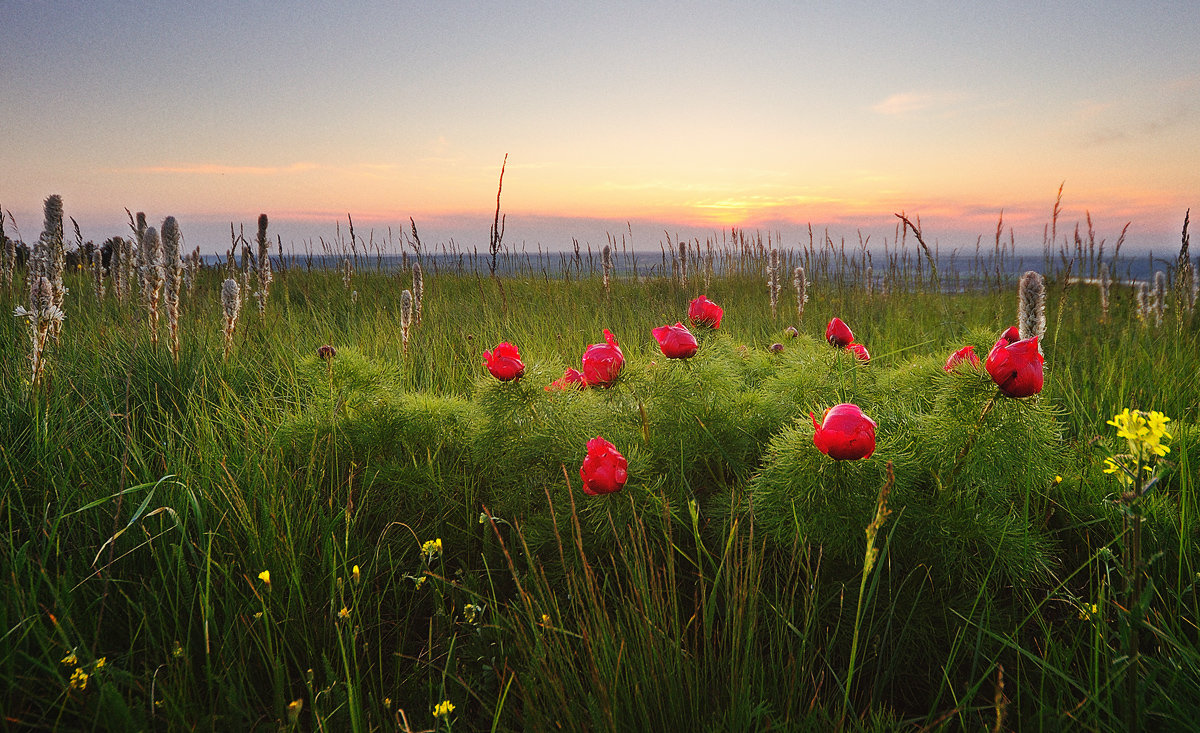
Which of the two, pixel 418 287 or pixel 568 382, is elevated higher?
pixel 418 287

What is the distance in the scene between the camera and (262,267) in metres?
4.54

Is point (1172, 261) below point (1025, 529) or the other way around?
the other way around

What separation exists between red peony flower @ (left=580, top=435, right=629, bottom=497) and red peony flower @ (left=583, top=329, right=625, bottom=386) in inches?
13.9

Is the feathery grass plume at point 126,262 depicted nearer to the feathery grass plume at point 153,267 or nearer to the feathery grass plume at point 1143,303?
the feathery grass plume at point 153,267

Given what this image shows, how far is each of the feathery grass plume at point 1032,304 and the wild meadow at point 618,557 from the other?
1 centimetres

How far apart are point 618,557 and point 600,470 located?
374 mm

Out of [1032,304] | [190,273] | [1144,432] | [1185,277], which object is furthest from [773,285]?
[190,273]

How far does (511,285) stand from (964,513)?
6515 mm

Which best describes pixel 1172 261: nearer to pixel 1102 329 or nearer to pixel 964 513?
pixel 1102 329

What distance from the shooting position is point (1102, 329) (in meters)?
5.09

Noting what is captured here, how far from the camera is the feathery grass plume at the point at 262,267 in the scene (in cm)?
427

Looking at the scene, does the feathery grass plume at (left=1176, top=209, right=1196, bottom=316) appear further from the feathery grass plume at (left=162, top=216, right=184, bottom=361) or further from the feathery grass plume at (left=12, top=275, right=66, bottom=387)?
the feathery grass plume at (left=12, top=275, right=66, bottom=387)

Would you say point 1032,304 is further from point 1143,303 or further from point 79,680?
point 1143,303

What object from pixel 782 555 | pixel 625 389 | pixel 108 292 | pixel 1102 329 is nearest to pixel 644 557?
pixel 782 555
